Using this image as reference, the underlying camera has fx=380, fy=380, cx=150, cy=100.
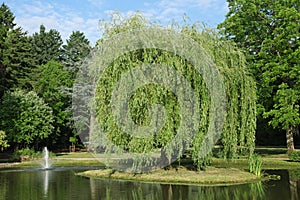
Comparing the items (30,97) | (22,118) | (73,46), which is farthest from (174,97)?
(73,46)

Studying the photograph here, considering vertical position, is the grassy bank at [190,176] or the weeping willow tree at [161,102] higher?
the weeping willow tree at [161,102]

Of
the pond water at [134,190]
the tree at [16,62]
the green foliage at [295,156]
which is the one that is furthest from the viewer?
the tree at [16,62]

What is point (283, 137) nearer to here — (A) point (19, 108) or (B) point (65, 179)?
(A) point (19, 108)

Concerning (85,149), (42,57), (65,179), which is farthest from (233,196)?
(42,57)

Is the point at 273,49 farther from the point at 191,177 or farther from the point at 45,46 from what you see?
the point at 45,46

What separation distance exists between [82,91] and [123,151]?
23916mm

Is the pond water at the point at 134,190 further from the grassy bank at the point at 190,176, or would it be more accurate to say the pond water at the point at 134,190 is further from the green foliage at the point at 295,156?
the green foliage at the point at 295,156

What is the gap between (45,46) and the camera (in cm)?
6662

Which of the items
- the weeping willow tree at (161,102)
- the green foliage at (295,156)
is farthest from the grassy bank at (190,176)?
the green foliage at (295,156)

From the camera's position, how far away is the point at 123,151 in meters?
16.4

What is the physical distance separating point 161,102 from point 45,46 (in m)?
55.0

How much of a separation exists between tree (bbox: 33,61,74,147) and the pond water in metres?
24.2

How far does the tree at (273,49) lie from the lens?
26594 millimetres

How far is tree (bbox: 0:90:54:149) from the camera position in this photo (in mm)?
32406
